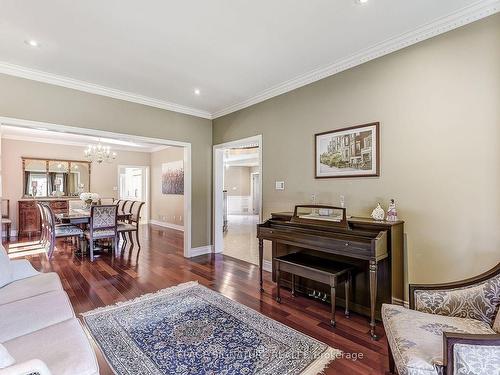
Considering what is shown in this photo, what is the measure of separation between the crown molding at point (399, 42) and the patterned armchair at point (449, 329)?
206 cm

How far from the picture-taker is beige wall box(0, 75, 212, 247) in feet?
10.7

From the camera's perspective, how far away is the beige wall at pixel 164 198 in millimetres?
7721

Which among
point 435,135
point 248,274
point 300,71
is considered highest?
point 300,71

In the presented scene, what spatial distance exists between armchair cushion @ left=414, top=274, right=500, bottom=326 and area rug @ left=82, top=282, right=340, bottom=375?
30.7 inches

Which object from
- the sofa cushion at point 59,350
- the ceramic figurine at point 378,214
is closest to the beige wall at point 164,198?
the ceramic figurine at point 378,214

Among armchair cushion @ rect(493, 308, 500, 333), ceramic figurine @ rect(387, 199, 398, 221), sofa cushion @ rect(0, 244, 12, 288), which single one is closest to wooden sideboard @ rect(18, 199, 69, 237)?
sofa cushion @ rect(0, 244, 12, 288)

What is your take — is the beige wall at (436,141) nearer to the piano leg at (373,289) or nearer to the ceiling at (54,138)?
the piano leg at (373,289)

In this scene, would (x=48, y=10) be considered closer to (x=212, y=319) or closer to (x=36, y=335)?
(x=36, y=335)

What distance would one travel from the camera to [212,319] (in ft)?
8.26

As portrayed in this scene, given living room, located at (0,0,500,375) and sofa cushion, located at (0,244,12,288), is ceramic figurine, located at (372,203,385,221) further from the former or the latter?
sofa cushion, located at (0,244,12,288)

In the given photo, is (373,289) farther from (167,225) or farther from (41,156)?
(41,156)

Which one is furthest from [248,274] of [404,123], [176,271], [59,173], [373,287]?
[59,173]

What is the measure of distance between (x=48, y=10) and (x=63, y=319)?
8.03ft

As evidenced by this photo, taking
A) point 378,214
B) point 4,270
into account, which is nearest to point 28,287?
point 4,270
